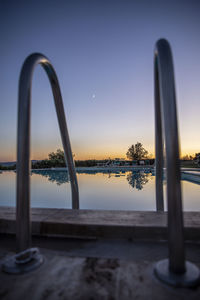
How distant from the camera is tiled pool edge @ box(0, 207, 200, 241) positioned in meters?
2.81

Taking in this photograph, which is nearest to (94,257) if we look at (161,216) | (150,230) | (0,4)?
(150,230)

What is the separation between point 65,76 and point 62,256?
467 inches

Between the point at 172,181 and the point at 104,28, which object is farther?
the point at 104,28

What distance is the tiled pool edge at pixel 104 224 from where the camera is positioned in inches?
110

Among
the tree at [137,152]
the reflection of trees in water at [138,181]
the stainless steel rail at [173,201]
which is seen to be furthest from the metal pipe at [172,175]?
the tree at [137,152]

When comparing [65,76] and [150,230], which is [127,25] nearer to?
[65,76]

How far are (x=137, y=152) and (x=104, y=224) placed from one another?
193 feet

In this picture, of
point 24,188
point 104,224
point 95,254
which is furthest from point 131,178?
point 24,188

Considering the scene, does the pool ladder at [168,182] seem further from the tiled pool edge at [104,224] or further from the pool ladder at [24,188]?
the tiled pool edge at [104,224]

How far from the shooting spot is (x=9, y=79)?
11.6 meters

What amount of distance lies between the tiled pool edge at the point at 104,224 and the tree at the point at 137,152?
188 ft

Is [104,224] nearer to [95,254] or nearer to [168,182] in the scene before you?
[95,254]

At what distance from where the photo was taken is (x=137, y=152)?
60.4m

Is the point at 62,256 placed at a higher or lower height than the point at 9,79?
lower
